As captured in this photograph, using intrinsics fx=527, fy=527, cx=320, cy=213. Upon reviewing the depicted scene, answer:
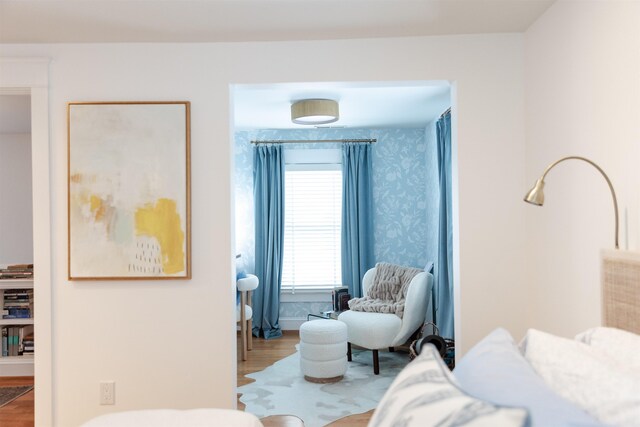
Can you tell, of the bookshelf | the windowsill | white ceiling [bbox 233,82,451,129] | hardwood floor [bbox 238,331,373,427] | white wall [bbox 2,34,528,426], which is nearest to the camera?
white wall [bbox 2,34,528,426]

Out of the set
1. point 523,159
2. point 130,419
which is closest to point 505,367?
point 130,419

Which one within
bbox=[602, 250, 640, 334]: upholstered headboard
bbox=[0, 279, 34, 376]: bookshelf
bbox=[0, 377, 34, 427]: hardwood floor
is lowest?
bbox=[0, 377, 34, 427]: hardwood floor

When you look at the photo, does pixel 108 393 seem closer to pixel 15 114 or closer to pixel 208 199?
pixel 208 199

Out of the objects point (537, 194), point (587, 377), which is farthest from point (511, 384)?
point (537, 194)

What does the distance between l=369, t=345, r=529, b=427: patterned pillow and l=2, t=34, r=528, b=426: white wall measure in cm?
189

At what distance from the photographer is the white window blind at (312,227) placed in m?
6.62

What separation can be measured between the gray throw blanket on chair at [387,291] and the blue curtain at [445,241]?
1.20 ft

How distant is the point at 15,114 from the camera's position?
4570mm

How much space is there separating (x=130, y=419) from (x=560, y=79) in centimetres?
243

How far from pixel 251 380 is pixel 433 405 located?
3.78 meters

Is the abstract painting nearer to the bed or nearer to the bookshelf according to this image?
the bed

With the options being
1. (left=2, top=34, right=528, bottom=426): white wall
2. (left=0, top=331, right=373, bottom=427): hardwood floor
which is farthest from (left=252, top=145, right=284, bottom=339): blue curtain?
(left=2, top=34, right=528, bottom=426): white wall

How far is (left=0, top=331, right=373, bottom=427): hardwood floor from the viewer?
144 inches

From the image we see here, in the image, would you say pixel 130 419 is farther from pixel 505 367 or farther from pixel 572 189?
pixel 572 189
